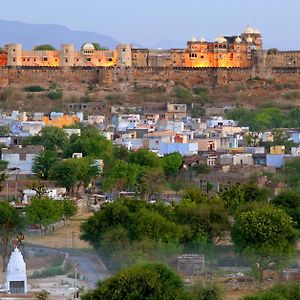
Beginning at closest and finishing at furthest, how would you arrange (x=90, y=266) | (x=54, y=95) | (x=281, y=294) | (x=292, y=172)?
A: (x=281, y=294) → (x=90, y=266) → (x=292, y=172) → (x=54, y=95)

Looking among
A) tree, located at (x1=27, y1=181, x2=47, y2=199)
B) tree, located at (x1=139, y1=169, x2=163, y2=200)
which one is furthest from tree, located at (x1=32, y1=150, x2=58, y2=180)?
tree, located at (x1=139, y1=169, x2=163, y2=200)

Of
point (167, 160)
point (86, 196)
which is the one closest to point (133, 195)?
point (86, 196)

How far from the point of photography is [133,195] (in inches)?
1443

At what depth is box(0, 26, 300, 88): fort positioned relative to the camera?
7312 centimetres

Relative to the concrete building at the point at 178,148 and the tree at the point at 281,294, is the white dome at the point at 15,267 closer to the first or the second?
the tree at the point at 281,294

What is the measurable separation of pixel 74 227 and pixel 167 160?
10064 mm

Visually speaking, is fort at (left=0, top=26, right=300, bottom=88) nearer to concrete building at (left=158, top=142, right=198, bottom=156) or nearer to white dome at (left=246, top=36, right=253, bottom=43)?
white dome at (left=246, top=36, right=253, bottom=43)

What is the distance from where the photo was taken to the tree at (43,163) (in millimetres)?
39662

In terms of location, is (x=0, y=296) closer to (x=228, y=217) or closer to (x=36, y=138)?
(x=228, y=217)

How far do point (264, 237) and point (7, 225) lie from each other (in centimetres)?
540

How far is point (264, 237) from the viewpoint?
25.8 metres

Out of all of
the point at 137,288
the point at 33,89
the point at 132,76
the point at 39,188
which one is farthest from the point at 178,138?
the point at 137,288

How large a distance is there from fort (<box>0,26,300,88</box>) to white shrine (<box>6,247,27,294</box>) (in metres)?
48.8

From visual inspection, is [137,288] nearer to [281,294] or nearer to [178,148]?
[281,294]
